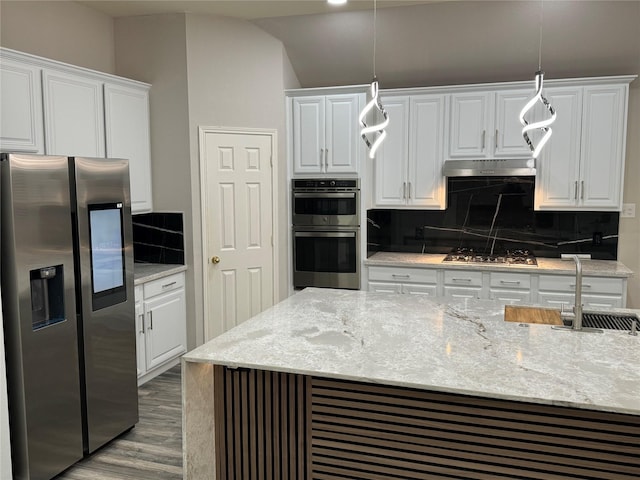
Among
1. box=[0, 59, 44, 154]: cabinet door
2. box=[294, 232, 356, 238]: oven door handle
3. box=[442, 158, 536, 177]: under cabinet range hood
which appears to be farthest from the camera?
box=[294, 232, 356, 238]: oven door handle

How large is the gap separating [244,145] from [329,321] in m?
2.44

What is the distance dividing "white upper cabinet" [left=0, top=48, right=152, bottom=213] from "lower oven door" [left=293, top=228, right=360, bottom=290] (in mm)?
1432

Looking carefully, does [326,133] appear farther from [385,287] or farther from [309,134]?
[385,287]

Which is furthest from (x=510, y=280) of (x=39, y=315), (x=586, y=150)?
(x=39, y=315)

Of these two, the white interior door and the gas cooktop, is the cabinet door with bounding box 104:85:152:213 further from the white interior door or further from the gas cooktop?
the gas cooktop

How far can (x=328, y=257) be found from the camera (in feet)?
16.3

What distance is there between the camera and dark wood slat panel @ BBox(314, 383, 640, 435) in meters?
1.99

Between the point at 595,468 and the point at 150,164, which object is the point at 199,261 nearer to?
the point at 150,164

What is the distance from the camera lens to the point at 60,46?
4168 mm

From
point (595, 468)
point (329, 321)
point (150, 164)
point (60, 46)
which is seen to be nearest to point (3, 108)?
point (60, 46)

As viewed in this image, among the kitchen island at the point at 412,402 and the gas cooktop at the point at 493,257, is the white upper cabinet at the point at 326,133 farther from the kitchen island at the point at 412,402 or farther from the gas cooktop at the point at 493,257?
the kitchen island at the point at 412,402

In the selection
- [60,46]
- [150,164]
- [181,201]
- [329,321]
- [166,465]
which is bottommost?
[166,465]

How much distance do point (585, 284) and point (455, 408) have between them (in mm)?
2724

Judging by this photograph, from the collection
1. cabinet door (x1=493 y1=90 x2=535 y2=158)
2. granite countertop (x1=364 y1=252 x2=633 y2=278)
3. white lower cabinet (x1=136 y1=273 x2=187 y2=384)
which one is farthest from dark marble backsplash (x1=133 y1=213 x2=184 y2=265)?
cabinet door (x1=493 y1=90 x2=535 y2=158)
